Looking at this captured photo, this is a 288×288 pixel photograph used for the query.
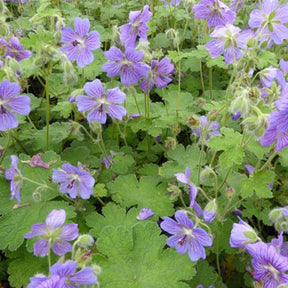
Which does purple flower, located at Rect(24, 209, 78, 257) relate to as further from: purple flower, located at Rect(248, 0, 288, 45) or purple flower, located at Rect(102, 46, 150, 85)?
purple flower, located at Rect(248, 0, 288, 45)

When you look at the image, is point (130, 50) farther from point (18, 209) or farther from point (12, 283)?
point (12, 283)

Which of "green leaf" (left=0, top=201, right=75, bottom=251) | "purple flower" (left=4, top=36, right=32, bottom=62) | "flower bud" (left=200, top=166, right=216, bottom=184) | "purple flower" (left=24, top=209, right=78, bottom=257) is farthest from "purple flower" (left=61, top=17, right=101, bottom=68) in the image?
"purple flower" (left=24, top=209, right=78, bottom=257)

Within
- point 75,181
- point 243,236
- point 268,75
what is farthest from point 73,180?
point 268,75

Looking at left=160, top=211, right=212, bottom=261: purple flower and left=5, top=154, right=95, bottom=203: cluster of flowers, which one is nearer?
left=160, top=211, right=212, bottom=261: purple flower

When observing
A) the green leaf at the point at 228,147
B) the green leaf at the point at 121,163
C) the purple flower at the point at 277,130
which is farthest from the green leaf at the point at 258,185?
the green leaf at the point at 121,163

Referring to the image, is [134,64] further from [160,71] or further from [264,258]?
[264,258]

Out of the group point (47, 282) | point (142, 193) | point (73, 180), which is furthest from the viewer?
point (142, 193)

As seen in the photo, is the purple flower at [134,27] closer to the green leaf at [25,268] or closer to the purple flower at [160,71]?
the purple flower at [160,71]

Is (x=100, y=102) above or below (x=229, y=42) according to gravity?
below
